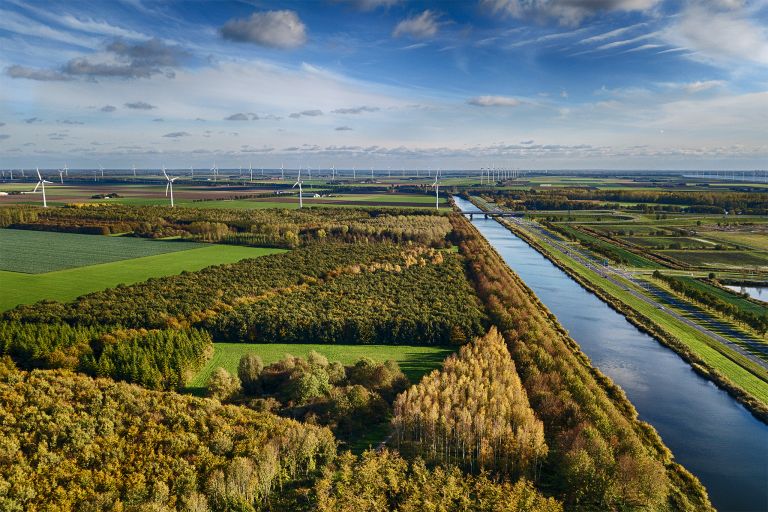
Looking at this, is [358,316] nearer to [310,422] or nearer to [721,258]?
[310,422]

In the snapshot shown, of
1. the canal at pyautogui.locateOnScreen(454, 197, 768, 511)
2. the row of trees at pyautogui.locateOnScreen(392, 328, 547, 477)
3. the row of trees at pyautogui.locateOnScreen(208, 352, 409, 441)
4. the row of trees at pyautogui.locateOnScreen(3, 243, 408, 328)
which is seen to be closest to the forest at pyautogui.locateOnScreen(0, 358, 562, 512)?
the row of trees at pyautogui.locateOnScreen(392, 328, 547, 477)

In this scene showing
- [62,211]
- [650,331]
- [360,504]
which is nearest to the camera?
[360,504]

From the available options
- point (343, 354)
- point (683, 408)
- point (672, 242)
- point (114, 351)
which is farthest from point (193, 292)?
point (672, 242)

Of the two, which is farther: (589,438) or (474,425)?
(474,425)

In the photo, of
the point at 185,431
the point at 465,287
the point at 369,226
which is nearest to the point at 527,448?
the point at 185,431

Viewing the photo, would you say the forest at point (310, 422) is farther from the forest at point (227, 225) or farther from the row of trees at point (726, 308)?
the forest at point (227, 225)

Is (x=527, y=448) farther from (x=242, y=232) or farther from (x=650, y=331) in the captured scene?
(x=242, y=232)

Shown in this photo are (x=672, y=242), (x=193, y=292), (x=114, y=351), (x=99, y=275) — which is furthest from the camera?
(x=672, y=242)
